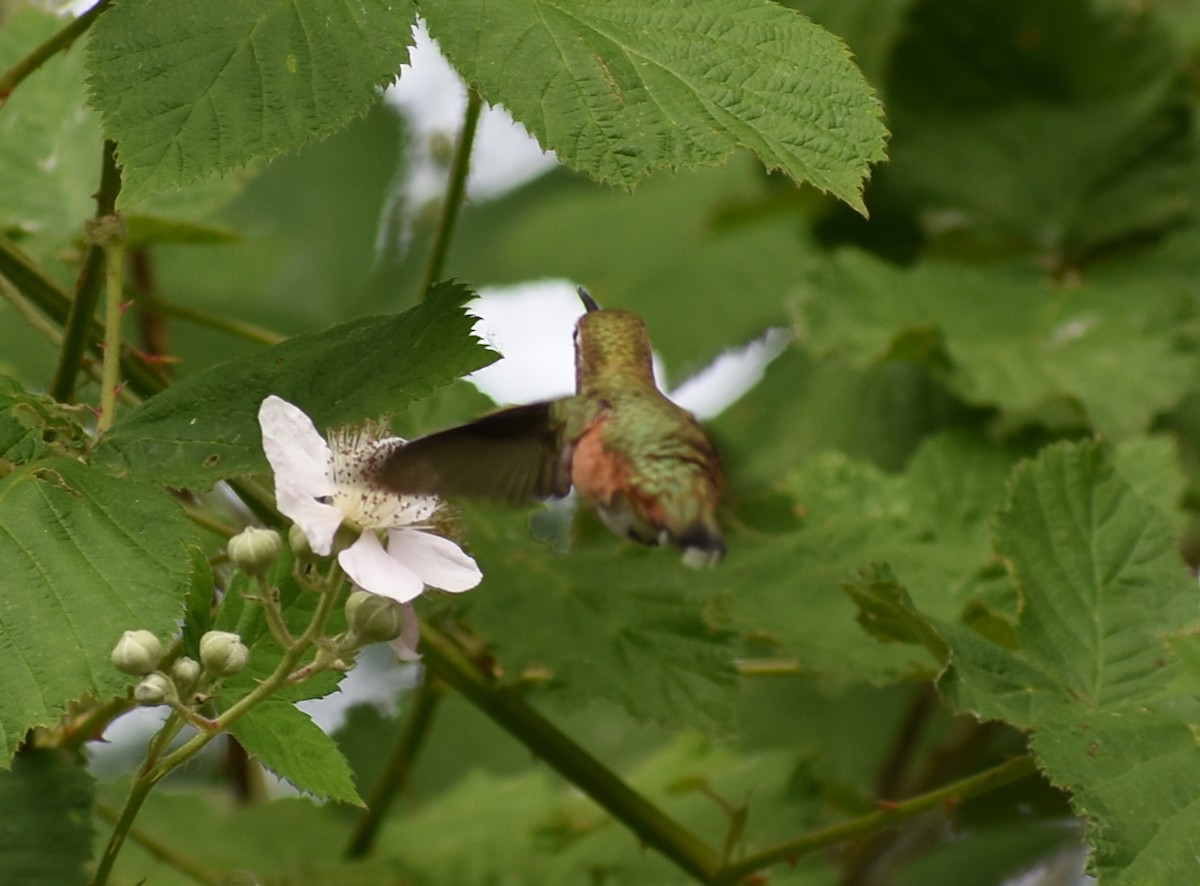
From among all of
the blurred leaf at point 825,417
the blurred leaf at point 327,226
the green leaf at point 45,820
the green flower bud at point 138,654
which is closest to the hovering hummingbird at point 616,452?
the green flower bud at point 138,654

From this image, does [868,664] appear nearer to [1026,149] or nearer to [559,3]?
[559,3]

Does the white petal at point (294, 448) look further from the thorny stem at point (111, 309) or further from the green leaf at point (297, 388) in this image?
the thorny stem at point (111, 309)

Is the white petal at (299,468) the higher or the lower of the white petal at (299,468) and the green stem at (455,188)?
the lower

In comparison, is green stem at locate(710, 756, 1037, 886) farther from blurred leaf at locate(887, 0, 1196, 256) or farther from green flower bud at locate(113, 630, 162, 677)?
blurred leaf at locate(887, 0, 1196, 256)

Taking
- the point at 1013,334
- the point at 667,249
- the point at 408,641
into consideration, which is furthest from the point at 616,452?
the point at 667,249

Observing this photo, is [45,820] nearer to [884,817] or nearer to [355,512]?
[355,512]

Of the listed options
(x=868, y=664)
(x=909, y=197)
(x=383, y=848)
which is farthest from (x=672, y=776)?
(x=909, y=197)
